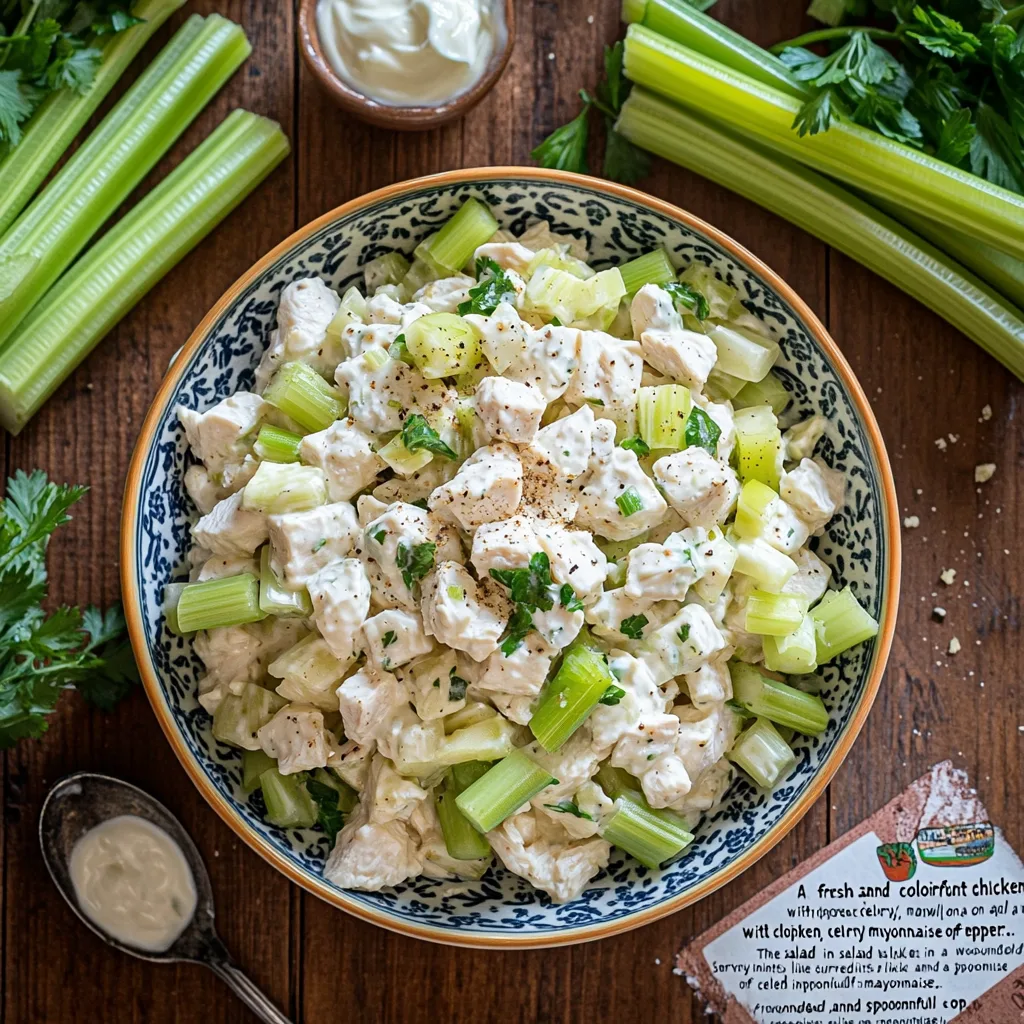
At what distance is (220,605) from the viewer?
7.13 feet

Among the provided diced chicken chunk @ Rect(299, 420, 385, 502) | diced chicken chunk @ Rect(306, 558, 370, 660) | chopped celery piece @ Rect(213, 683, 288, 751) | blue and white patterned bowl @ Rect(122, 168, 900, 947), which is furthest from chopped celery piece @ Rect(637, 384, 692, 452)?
chopped celery piece @ Rect(213, 683, 288, 751)

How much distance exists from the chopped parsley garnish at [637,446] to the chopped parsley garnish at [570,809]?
2.42 feet

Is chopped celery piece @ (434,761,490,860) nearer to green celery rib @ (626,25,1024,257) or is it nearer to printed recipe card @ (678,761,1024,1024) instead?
printed recipe card @ (678,761,1024,1024)

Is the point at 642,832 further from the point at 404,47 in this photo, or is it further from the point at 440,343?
the point at 404,47

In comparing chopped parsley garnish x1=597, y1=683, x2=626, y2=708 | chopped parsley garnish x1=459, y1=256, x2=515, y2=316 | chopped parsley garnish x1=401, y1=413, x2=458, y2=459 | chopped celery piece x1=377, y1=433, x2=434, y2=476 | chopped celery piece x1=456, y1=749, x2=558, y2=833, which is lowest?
chopped celery piece x1=456, y1=749, x2=558, y2=833

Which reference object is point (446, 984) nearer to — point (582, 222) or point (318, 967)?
point (318, 967)

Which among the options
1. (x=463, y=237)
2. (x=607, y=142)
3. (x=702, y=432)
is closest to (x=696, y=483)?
(x=702, y=432)

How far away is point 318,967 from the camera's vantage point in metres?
2.56

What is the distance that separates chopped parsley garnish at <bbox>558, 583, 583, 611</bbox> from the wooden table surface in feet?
3.15

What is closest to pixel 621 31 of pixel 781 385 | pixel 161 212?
pixel 781 385

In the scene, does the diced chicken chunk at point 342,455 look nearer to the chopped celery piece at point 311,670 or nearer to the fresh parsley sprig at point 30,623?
the chopped celery piece at point 311,670

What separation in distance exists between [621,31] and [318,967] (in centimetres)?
244

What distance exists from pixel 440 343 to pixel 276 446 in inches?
16.3

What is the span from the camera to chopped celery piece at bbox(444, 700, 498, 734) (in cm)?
217
